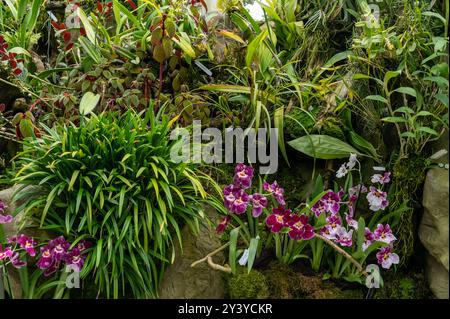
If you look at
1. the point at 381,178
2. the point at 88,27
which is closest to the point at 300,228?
the point at 381,178

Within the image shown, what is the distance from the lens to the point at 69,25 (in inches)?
130

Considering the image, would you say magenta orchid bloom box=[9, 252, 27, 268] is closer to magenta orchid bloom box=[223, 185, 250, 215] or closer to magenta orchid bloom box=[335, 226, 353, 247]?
magenta orchid bloom box=[223, 185, 250, 215]

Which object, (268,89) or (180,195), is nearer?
(180,195)

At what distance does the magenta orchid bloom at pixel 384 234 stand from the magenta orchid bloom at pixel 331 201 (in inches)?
8.2

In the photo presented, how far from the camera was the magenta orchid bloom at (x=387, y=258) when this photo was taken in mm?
2336

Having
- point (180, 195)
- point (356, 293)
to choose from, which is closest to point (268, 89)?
point (180, 195)

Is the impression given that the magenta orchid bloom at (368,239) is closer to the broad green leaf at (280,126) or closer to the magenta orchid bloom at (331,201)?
the magenta orchid bloom at (331,201)

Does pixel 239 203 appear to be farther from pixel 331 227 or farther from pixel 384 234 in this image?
pixel 384 234

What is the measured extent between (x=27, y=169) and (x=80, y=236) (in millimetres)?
458

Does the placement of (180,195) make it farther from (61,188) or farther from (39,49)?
(39,49)

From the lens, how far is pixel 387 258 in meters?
2.35

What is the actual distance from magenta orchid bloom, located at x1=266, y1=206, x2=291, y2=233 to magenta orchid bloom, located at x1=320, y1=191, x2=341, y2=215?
22 centimetres

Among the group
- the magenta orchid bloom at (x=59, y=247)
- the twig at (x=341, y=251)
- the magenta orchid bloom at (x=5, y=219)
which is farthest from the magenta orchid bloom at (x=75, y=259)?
the twig at (x=341, y=251)

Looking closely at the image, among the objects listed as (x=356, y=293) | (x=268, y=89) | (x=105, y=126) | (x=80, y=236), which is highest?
(x=268, y=89)
